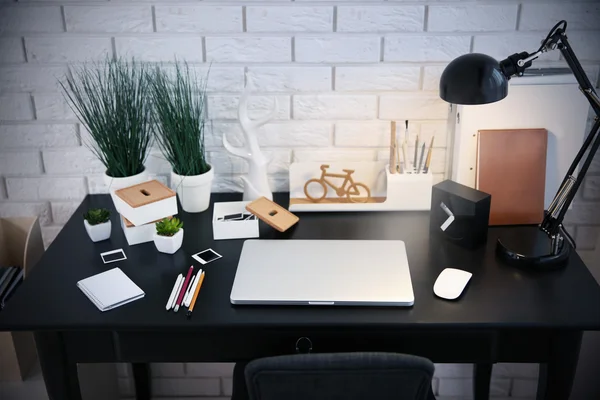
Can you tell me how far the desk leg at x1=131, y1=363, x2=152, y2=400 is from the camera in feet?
6.82

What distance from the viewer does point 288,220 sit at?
5.43 ft

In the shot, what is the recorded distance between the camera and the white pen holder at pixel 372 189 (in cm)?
171

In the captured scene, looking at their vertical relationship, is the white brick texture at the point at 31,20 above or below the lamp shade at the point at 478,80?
above

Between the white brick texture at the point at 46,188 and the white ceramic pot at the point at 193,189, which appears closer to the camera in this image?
the white ceramic pot at the point at 193,189

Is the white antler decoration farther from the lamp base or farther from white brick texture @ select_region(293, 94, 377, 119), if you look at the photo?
the lamp base

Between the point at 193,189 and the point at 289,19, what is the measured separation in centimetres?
50

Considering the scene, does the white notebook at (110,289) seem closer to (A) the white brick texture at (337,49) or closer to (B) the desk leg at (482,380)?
(A) the white brick texture at (337,49)

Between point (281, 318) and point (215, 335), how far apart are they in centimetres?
15

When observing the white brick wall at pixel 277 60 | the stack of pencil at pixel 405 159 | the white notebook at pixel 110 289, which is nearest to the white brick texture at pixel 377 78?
the white brick wall at pixel 277 60

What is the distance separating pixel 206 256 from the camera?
155cm

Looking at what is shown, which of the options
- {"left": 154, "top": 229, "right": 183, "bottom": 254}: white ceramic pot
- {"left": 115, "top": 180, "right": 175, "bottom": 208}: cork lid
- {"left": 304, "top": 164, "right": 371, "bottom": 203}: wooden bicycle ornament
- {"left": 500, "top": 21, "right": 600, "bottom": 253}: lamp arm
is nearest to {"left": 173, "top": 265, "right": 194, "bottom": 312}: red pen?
{"left": 154, "top": 229, "right": 183, "bottom": 254}: white ceramic pot

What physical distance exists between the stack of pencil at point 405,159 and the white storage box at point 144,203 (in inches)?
22.7

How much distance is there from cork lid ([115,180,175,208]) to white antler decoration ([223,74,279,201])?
22 centimetres

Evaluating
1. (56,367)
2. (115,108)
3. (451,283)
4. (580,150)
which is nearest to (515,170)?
(580,150)
